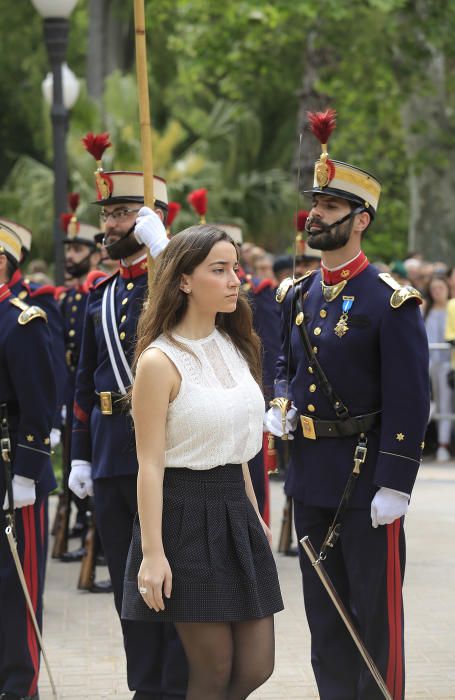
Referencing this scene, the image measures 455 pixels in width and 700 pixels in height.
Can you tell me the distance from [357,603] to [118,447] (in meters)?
1.10

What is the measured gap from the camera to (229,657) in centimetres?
383

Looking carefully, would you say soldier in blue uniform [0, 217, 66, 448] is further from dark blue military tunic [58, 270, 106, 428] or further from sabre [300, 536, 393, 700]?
sabre [300, 536, 393, 700]

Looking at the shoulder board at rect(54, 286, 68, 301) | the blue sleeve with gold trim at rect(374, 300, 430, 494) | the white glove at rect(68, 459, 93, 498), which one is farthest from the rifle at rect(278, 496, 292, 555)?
the blue sleeve with gold trim at rect(374, 300, 430, 494)

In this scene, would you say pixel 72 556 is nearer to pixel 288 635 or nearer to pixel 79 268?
pixel 79 268

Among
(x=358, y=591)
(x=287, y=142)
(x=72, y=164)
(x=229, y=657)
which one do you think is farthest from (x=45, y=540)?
(x=287, y=142)

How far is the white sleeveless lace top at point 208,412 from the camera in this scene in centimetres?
387

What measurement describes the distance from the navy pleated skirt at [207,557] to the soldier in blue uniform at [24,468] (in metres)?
1.31

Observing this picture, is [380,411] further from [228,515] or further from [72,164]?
[72,164]

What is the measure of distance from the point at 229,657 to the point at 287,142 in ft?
88.8

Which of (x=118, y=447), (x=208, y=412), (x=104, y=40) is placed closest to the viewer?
(x=208, y=412)

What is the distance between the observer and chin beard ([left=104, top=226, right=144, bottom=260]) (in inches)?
208

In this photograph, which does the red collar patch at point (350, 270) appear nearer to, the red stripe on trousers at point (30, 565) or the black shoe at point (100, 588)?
the red stripe on trousers at point (30, 565)

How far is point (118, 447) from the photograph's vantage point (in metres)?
5.09

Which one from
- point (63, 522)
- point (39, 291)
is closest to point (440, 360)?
point (63, 522)
